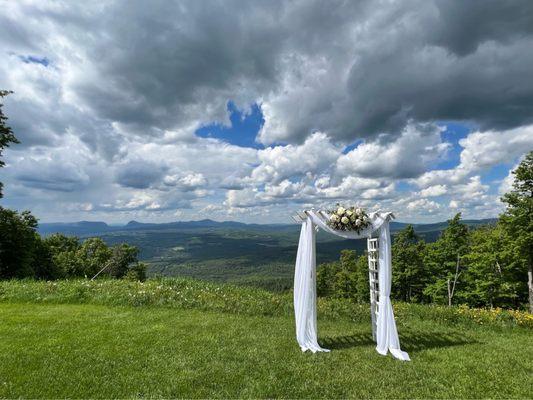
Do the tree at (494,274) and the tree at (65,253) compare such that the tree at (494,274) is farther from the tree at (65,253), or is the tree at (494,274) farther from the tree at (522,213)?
the tree at (65,253)

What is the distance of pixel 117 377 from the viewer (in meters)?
6.35

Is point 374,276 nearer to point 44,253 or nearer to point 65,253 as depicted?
point 44,253

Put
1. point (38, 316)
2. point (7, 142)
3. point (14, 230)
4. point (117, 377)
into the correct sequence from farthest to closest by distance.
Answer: point (14, 230) → point (7, 142) → point (38, 316) → point (117, 377)

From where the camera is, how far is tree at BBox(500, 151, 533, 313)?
2423cm

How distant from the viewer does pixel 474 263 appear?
3403 centimetres

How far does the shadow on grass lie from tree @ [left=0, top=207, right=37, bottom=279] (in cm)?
2780

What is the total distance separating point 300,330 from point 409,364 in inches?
109

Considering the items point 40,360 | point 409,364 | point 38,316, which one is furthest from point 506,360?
point 38,316

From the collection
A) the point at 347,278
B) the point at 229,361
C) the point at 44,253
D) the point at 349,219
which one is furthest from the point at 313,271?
the point at 347,278

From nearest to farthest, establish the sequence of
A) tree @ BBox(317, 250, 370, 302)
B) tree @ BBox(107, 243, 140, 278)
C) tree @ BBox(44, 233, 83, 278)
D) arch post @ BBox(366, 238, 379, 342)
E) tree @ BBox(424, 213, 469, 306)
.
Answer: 1. arch post @ BBox(366, 238, 379, 342)
2. tree @ BBox(424, 213, 469, 306)
3. tree @ BBox(44, 233, 83, 278)
4. tree @ BBox(317, 250, 370, 302)
5. tree @ BBox(107, 243, 140, 278)

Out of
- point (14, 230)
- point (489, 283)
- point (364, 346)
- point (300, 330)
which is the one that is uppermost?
point (14, 230)

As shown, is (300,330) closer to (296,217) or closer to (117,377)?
(296,217)

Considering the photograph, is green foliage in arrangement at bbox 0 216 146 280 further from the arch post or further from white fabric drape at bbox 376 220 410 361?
white fabric drape at bbox 376 220 410 361

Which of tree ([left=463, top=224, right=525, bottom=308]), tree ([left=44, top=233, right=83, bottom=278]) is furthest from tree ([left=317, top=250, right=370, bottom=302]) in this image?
tree ([left=44, top=233, right=83, bottom=278])
